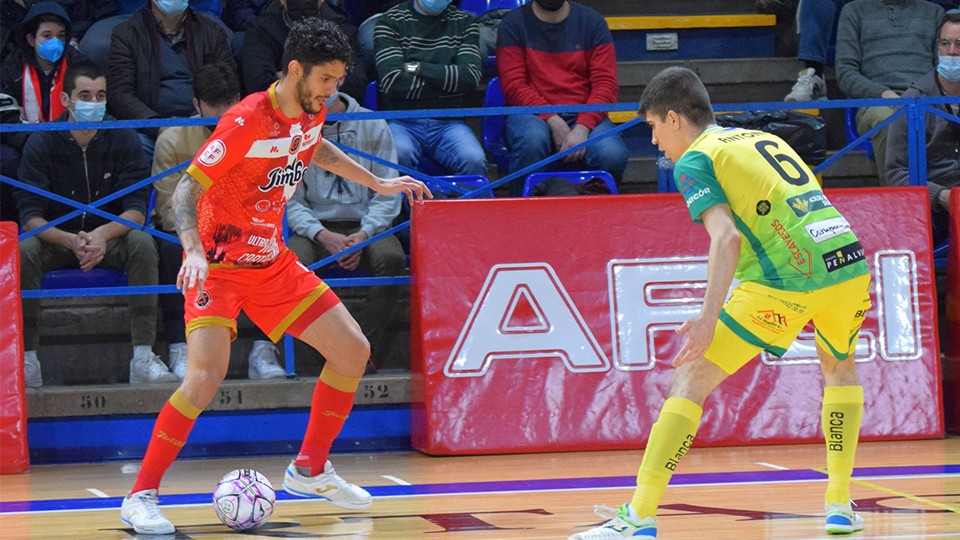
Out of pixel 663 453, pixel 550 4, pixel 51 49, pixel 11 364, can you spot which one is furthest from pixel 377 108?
pixel 663 453

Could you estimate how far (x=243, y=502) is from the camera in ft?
17.1

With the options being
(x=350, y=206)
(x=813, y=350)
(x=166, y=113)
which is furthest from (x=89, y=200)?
(x=813, y=350)

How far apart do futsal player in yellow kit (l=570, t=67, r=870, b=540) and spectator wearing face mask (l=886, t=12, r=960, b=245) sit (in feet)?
11.6

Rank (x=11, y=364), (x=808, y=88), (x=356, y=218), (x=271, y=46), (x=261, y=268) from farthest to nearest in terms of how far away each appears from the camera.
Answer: (x=808, y=88)
(x=271, y=46)
(x=356, y=218)
(x=11, y=364)
(x=261, y=268)

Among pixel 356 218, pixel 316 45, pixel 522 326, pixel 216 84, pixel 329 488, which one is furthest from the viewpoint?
pixel 356 218

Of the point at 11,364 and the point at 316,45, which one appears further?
the point at 11,364

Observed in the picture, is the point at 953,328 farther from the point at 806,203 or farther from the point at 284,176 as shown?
the point at 284,176

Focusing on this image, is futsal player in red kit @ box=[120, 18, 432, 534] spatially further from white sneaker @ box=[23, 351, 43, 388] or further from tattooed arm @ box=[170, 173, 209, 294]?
white sneaker @ box=[23, 351, 43, 388]

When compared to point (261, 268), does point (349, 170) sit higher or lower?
higher

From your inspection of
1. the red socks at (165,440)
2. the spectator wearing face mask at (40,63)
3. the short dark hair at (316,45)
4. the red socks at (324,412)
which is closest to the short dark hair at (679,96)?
the short dark hair at (316,45)

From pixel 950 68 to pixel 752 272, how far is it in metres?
4.61

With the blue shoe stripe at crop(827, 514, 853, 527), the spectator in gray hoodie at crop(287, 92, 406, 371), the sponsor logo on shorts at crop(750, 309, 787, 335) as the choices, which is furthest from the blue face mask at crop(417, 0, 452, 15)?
the blue shoe stripe at crop(827, 514, 853, 527)

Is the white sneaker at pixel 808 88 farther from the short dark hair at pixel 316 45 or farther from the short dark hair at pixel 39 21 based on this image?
the short dark hair at pixel 39 21

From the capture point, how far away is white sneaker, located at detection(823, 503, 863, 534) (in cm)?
489
